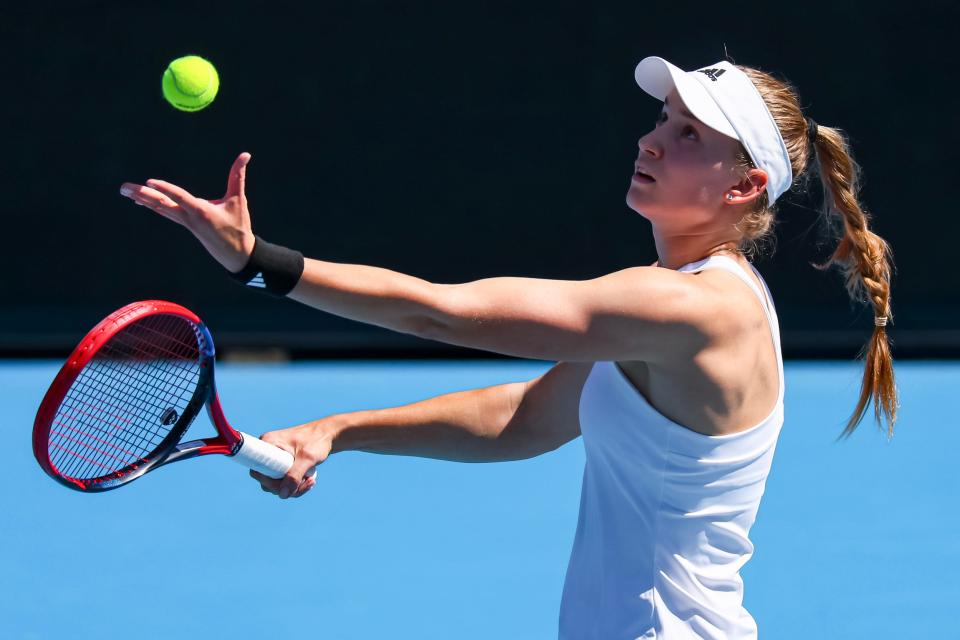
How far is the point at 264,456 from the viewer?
2139 millimetres

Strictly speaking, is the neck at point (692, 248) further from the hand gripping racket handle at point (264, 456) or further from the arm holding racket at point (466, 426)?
the hand gripping racket handle at point (264, 456)

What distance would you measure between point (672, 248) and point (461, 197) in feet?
12.5

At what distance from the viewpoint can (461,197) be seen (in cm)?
579

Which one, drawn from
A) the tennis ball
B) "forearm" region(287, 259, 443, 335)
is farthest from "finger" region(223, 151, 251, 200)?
the tennis ball

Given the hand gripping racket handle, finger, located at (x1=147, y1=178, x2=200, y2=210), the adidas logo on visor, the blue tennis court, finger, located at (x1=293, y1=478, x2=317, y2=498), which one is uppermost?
the adidas logo on visor

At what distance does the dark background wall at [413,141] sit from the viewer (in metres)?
5.66

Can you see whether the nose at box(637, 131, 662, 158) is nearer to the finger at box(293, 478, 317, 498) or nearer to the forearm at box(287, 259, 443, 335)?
the forearm at box(287, 259, 443, 335)

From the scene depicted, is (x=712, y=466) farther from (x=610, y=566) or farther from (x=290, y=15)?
(x=290, y=15)

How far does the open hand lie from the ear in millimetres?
757

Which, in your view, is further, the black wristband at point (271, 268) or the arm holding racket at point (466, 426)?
the arm holding racket at point (466, 426)

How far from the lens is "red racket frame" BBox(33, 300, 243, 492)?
1.99m

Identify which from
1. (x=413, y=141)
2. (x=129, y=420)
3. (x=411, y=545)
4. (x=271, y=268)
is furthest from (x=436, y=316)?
(x=413, y=141)

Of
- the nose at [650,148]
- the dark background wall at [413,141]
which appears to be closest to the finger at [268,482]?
the nose at [650,148]

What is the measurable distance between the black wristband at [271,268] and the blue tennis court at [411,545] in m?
1.85
